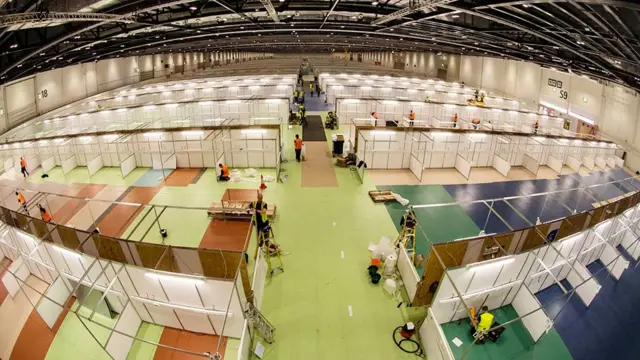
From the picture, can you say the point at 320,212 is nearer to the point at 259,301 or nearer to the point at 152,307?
the point at 259,301

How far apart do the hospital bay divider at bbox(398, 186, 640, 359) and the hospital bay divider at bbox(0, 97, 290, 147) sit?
64.8ft

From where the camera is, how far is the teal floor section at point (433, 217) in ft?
42.4

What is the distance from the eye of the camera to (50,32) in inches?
693

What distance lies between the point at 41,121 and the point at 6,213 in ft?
74.0

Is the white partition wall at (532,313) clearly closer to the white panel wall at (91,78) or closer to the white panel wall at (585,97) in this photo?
the white panel wall at (585,97)

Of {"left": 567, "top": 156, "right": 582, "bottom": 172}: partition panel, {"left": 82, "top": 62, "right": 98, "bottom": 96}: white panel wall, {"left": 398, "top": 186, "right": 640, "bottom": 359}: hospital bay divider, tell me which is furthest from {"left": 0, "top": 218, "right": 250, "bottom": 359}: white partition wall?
{"left": 82, "top": 62, "right": 98, "bottom": 96}: white panel wall

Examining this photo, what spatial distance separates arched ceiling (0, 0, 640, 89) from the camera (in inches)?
480

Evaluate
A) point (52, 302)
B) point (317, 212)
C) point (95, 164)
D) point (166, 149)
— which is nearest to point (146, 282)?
point (52, 302)

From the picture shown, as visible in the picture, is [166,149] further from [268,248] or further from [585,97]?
[585,97]

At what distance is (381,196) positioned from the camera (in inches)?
613

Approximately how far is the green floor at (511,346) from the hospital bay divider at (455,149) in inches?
403

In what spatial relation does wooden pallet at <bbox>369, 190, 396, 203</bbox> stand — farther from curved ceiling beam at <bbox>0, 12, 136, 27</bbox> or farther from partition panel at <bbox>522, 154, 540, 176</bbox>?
curved ceiling beam at <bbox>0, 12, 136, 27</bbox>

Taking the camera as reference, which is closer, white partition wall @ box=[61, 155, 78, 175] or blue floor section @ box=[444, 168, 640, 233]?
blue floor section @ box=[444, 168, 640, 233]

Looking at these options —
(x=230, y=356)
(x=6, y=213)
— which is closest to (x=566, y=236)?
(x=230, y=356)
